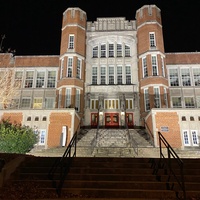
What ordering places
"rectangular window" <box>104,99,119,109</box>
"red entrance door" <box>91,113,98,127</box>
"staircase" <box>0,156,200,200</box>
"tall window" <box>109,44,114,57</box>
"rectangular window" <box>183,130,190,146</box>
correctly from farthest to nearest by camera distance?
"tall window" <box>109,44,114,57</box>, "rectangular window" <box>104,99,119,109</box>, "red entrance door" <box>91,113,98,127</box>, "rectangular window" <box>183,130,190,146</box>, "staircase" <box>0,156,200,200</box>

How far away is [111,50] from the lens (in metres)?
30.1

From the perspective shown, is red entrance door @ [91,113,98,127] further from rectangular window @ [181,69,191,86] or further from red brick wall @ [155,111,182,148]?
rectangular window @ [181,69,191,86]

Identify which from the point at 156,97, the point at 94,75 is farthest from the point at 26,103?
the point at 156,97

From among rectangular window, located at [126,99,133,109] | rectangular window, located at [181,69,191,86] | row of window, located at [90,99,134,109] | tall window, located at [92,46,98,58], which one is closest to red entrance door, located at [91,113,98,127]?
row of window, located at [90,99,134,109]

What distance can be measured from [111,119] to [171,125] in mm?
8586

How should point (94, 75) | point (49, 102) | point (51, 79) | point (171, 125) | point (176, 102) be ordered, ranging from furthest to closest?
point (51, 79)
point (49, 102)
point (94, 75)
point (176, 102)
point (171, 125)

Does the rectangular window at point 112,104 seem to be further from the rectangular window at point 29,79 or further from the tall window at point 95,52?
the rectangular window at point 29,79

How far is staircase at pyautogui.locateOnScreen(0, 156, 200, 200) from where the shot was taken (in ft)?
23.4

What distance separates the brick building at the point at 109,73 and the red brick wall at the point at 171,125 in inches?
92.8

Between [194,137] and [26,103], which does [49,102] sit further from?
[194,137]

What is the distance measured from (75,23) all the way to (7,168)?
24.0m

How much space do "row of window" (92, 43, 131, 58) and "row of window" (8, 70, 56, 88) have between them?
6516 millimetres

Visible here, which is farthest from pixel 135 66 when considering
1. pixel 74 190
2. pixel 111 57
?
pixel 74 190

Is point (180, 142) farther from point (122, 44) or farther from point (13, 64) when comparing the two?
point (13, 64)
